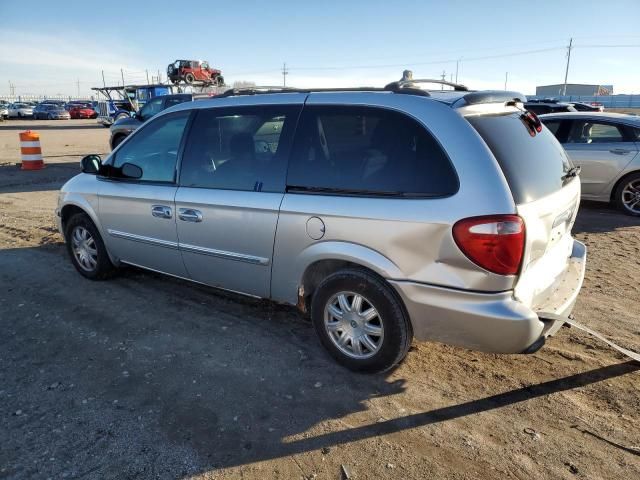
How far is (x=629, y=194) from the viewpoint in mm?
7633

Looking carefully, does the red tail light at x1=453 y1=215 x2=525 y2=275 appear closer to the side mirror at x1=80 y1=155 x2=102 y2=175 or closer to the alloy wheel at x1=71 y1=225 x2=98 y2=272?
the side mirror at x1=80 y1=155 x2=102 y2=175

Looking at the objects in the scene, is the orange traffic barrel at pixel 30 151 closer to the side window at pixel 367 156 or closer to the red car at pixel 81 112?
the side window at pixel 367 156

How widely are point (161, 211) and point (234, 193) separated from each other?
2.86 feet

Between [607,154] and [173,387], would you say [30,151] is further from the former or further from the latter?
[607,154]

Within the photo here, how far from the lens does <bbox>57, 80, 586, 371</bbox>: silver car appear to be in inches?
104

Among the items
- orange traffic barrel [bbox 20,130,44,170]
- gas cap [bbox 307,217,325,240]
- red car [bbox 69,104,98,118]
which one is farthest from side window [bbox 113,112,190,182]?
red car [bbox 69,104,98,118]

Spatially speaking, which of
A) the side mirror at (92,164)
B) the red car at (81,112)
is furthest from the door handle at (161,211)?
the red car at (81,112)

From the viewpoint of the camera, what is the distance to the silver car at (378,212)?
265cm

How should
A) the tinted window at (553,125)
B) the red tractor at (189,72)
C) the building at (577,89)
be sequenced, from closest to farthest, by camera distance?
the tinted window at (553,125), the red tractor at (189,72), the building at (577,89)

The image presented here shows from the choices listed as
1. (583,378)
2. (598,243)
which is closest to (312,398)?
(583,378)

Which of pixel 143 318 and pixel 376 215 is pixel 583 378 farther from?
pixel 143 318

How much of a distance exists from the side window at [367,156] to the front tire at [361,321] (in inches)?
23.9

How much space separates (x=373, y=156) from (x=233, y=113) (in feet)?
4.60

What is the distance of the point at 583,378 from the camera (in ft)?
10.5
